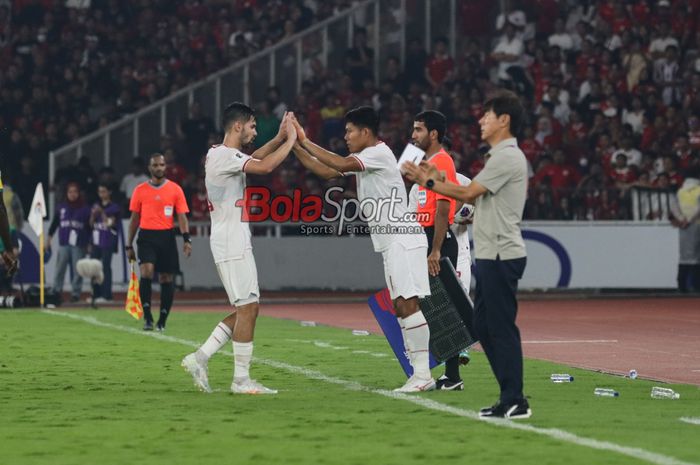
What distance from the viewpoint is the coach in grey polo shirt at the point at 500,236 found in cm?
A: 1006

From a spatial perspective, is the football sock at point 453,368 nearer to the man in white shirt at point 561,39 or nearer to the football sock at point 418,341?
the football sock at point 418,341

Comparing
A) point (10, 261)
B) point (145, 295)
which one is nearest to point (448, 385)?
point (10, 261)

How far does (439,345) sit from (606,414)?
2.40 m

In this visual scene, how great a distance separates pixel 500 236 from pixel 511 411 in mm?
1228

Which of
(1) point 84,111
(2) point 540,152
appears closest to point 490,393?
(2) point 540,152

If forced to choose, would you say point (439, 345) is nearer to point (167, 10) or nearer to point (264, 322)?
point (264, 322)

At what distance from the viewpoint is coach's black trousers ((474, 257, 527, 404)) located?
10055 mm

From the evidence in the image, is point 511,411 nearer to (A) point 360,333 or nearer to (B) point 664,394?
(B) point 664,394

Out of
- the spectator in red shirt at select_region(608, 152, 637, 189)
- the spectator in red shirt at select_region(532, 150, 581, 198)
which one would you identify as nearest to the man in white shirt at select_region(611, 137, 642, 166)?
the spectator in red shirt at select_region(608, 152, 637, 189)

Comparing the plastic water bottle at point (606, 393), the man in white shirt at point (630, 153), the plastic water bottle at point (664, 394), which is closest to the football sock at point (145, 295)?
the plastic water bottle at point (606, 393)

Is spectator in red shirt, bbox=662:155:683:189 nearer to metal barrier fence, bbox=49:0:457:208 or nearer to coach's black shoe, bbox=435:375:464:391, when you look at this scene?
metal barrier fence, bbox=49:0:457:208

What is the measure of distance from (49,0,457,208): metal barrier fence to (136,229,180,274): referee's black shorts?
9.11 metres

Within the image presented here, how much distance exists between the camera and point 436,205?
13070 mm

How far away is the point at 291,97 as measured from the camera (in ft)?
110
